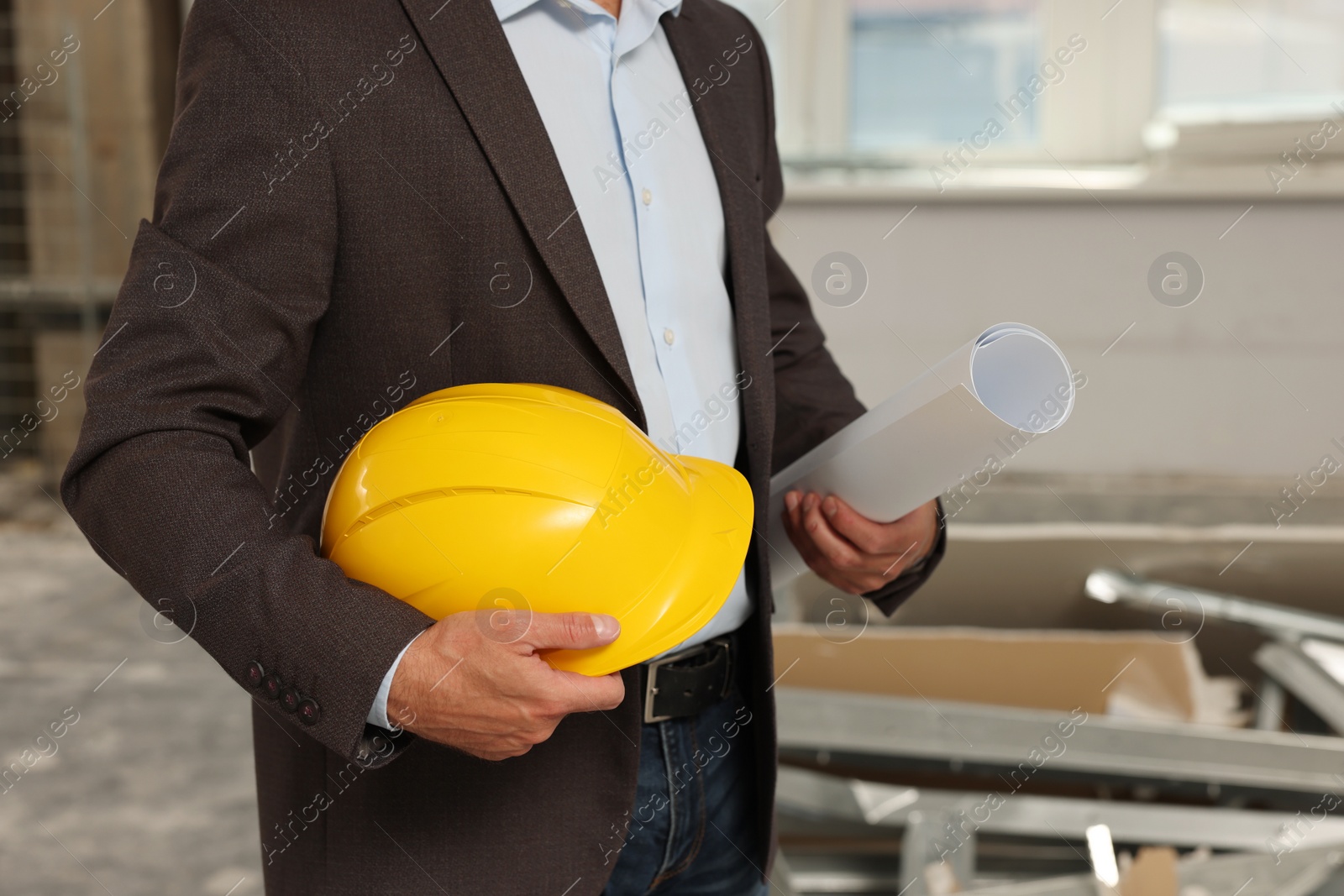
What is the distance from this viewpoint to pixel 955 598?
2500mm

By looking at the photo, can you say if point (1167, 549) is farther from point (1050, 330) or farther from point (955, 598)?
point (1050, 330)

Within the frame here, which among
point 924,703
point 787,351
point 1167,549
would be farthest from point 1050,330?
point 787,351

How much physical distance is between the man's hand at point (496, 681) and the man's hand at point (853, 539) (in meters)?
0.35

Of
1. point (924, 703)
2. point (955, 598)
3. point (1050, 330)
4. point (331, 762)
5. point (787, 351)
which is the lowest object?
point (955, 598)

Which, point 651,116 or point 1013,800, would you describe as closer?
point 651,116

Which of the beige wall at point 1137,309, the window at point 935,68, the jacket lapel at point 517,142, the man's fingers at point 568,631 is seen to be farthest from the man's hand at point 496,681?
the window at point 935,68

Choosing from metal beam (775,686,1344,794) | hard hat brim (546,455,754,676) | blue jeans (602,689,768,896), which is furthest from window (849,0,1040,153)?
hard hat brim (546,455,754,676)

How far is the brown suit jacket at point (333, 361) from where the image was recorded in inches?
27.1

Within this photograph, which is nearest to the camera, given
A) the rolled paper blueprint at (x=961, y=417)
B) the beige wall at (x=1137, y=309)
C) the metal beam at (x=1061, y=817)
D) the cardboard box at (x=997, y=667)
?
the rolled paper blueprint at (x=961, y=417)

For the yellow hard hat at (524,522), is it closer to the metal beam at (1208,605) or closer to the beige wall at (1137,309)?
the metal beam at (1208,605)

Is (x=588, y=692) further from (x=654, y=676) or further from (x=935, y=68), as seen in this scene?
(x=935, y=68)

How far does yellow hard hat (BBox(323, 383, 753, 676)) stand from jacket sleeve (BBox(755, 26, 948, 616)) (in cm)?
42

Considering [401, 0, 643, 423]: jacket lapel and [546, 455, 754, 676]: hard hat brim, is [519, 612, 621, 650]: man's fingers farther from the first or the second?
[401, 0, 643, 423]: jacket lapel

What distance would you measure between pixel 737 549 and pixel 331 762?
36cm
